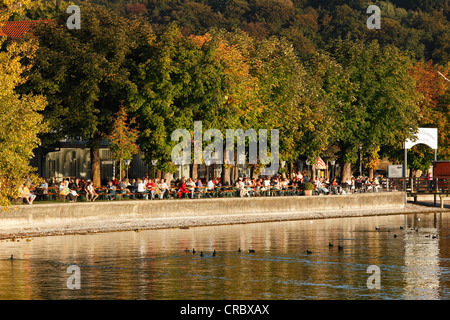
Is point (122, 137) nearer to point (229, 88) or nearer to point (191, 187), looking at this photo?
point (191, 187)

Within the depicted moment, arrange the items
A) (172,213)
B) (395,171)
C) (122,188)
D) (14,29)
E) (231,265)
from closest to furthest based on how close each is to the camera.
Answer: (231,265) → (172,213) → (122,188) → (395,171) → (14,29)

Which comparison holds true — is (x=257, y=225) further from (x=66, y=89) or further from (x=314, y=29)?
(x=314, y=29)

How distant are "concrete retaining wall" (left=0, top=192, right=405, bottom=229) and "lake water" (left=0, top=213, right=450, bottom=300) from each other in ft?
6.18

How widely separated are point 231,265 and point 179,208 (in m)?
17.9

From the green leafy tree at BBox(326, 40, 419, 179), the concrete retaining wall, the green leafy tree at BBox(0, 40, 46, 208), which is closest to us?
the green leafy tree at BBox(0, 40, 46, 208)

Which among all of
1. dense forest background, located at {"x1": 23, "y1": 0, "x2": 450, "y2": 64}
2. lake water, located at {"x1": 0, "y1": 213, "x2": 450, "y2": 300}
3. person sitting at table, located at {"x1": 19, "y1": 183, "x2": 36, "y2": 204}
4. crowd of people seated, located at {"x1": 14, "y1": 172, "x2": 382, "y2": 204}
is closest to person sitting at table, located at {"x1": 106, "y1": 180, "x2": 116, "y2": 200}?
crowd of people seated, located at {"x1": 14, "y1": 172, "x2": 382, "y2": 204}

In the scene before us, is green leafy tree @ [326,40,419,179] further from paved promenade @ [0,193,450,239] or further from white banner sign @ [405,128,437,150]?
paved promenade @ [0,193,450,239]

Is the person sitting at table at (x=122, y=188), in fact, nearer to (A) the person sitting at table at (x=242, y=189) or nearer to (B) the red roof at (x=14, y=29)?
(A) the person sitting at table at (x=242, y=189)

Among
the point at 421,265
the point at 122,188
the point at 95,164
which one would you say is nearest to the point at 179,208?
the point at 122,188

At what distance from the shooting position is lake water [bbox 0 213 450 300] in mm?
20594

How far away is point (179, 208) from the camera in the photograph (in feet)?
143

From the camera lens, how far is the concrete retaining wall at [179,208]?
36438mm

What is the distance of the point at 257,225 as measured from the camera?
44406 millimetres
